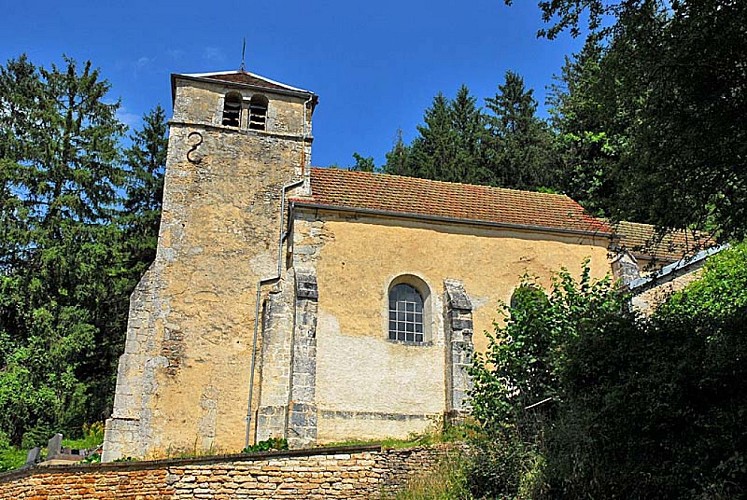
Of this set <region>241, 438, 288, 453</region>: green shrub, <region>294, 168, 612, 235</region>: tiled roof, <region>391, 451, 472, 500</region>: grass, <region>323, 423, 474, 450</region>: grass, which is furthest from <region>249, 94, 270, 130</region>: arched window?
<region>391, 451, 472, 500</region>: grass

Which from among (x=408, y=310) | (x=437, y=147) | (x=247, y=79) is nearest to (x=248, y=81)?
(x=247, y=79)

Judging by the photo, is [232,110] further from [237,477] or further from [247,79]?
[237,477]

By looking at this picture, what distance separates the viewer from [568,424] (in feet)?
35.3

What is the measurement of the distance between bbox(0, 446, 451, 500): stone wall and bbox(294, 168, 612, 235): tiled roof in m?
8.53

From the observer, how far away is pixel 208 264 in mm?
20188

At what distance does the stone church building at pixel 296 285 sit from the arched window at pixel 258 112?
6cm

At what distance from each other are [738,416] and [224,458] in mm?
8210

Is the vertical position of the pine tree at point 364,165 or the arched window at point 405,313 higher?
the pine tree at point 364,165

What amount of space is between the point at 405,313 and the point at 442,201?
4136 millimetres

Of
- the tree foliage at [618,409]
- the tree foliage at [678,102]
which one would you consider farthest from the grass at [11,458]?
the tree foliage at [678,102]

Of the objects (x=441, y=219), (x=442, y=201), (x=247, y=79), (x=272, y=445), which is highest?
(x=247, y=79)

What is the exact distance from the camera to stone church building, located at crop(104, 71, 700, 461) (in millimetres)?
18344

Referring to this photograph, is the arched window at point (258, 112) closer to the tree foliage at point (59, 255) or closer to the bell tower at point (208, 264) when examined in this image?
the bell tower at point (208, 264)

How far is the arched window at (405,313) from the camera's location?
19484 mm
